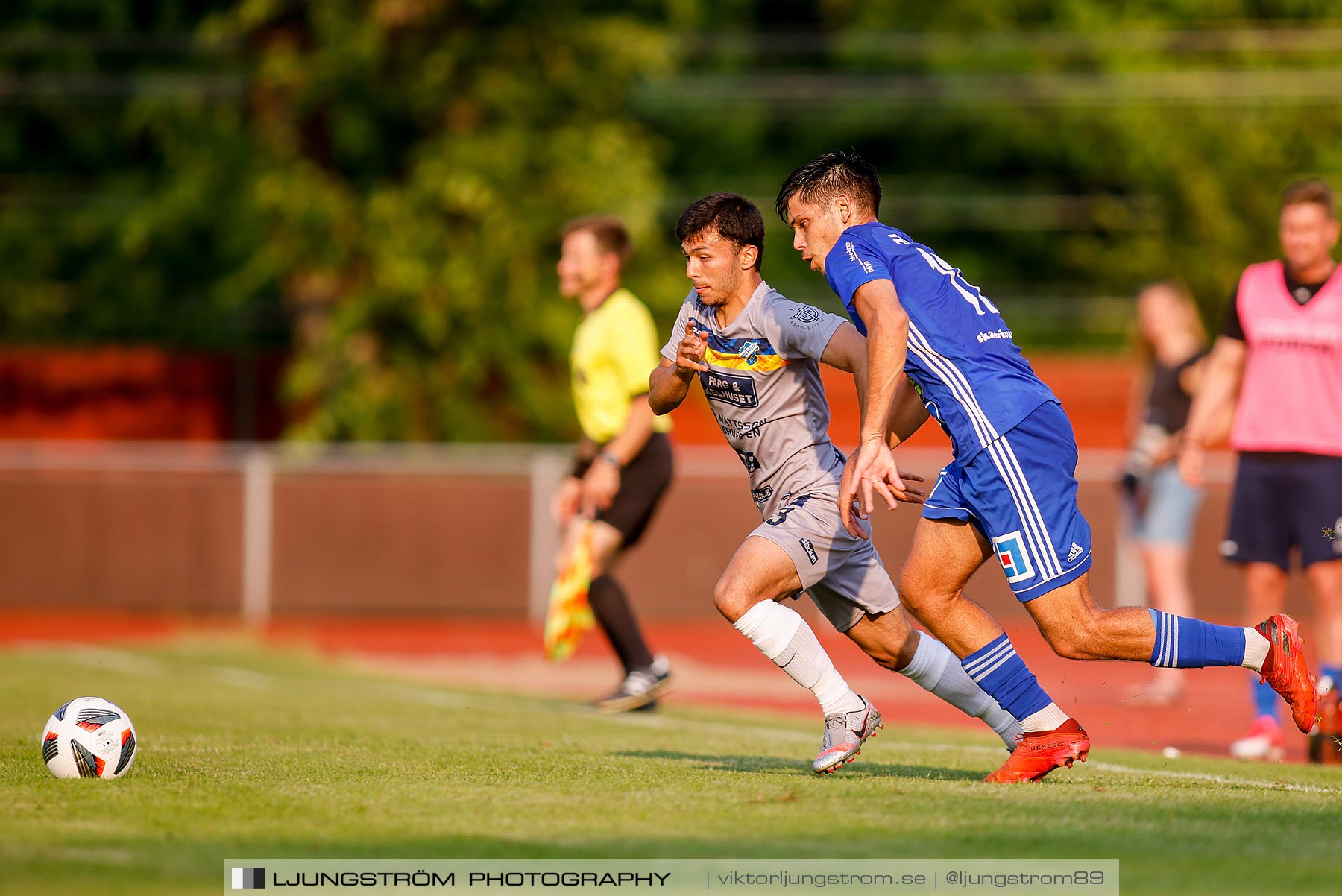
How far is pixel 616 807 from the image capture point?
4.62m

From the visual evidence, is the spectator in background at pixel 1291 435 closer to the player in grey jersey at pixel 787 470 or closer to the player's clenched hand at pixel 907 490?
the player in grey jersey at pixel 787 470

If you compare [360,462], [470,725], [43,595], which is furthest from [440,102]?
[470,725]

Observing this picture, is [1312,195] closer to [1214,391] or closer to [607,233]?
[1214,391]

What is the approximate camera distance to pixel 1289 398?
7.10 meters

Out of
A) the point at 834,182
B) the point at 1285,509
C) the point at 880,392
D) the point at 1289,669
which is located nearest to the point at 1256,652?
the point at 1289,669

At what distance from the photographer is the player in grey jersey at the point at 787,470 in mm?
5387

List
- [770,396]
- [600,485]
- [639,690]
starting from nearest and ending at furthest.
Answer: [770,396] < [600,485] < [639,690]

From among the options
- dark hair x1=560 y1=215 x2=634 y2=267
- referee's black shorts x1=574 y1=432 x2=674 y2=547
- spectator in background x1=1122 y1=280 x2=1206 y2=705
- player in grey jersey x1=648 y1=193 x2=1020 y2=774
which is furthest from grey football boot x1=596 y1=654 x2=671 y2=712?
spectator in background x1=1122 y1=280 x2=1206 y2=705

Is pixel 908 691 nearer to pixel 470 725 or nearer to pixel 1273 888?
pixel 470 725

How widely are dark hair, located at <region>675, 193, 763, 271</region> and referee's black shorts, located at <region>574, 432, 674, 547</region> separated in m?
2.97

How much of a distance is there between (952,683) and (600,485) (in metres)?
2.78

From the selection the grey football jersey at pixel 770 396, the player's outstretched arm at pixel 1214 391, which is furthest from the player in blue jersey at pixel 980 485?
the player's outstretched arm at pixel 1214 391

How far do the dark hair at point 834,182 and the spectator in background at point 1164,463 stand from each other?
16.6ft

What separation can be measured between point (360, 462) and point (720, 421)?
1241 cm
